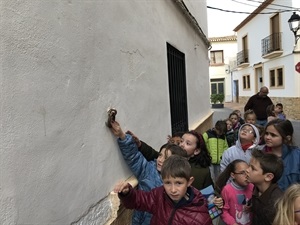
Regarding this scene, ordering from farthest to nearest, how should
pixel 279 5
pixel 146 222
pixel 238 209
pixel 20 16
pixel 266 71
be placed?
1. pixel 266 71
2. pixel 279 5
3. pixel 238 209
4. pixel 146 222
5. pixel 20 16

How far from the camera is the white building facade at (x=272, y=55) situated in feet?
59.8

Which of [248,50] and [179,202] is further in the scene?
[248,50]

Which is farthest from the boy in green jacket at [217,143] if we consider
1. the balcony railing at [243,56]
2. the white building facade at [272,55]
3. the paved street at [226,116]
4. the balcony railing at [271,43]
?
the balcony railing at [243,56]

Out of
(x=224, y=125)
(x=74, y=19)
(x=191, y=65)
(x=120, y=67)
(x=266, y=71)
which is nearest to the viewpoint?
(x=74, y=19)

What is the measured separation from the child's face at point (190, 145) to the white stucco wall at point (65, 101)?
0.58 m

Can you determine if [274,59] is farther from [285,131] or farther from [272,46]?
[285,131]

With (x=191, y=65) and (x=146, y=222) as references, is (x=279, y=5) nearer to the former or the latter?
(x=191, y=65)

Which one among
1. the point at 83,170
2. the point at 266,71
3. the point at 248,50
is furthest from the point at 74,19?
the point at 248,50

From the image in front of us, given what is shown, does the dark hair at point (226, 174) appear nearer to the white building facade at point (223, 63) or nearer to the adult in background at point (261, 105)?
the adult in background at point (261, 105)

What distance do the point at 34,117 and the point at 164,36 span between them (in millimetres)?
3598

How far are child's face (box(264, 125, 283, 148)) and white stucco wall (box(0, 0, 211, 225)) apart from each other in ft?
4.40

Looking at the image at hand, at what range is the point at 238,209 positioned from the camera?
112 inches

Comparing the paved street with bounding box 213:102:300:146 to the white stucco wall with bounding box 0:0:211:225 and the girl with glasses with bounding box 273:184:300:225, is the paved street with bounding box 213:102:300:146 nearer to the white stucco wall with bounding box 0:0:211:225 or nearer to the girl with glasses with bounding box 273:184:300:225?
the white stucco wall with bounding box 0:0:211:225

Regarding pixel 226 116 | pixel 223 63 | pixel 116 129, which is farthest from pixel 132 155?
pixel 223 63
